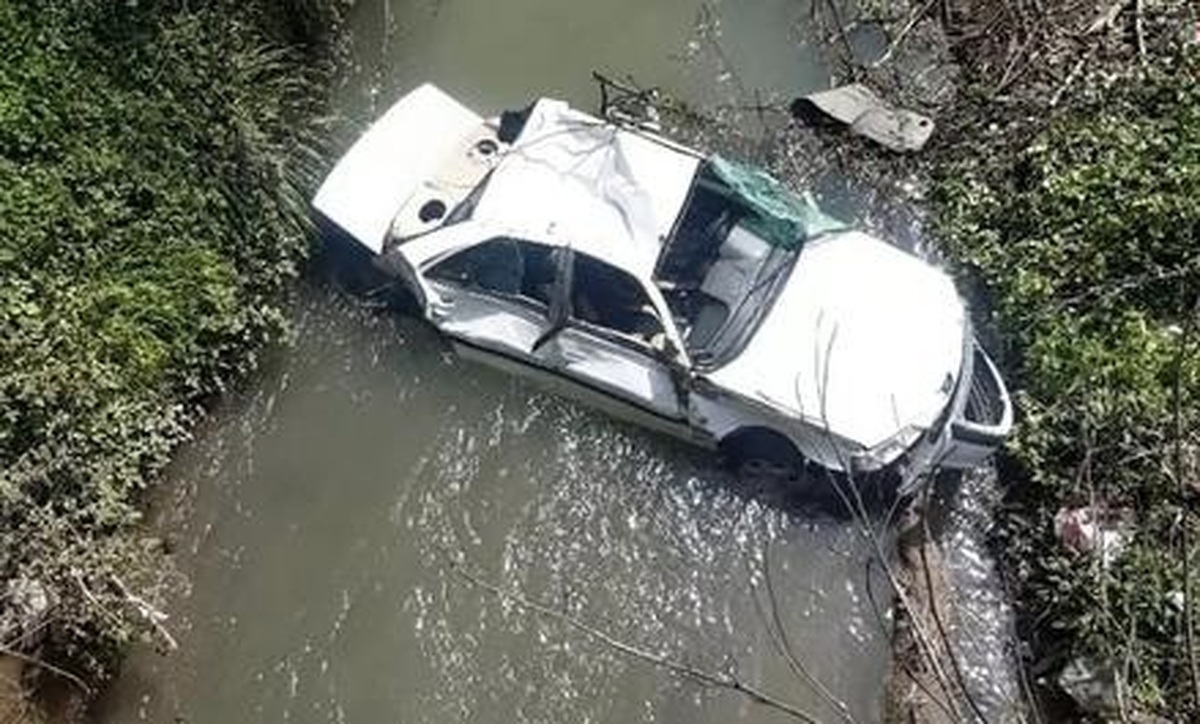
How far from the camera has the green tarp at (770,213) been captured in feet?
32.0

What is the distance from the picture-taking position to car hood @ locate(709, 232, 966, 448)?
9.16m


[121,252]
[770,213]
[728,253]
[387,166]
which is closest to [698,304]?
[728,253]

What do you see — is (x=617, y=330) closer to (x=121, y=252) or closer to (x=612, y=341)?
(x=612, y=341)

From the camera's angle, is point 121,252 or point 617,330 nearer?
point 617,330

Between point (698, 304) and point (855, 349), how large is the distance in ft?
3.48

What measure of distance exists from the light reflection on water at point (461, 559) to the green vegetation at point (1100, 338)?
1275 mm

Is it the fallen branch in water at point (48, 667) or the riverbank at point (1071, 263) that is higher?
the riverbank at point (1071, 263)

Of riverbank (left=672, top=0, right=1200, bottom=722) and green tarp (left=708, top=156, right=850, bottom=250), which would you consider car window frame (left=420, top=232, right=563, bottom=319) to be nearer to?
green tarp (left=708, top=156, right=850, bottom=250)

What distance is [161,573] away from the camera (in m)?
9.70

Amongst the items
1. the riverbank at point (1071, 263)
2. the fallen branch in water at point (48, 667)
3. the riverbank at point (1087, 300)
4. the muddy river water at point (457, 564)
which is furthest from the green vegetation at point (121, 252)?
the riverbank at point (1087, 300)

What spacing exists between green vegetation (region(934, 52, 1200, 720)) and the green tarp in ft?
5.27

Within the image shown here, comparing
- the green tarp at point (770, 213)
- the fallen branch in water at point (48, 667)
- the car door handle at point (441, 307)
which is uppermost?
the green tarp at point (770, 213)

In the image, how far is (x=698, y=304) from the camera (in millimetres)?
9602

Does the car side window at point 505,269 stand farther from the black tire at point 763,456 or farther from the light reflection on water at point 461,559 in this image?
the black tire at point 763,456
